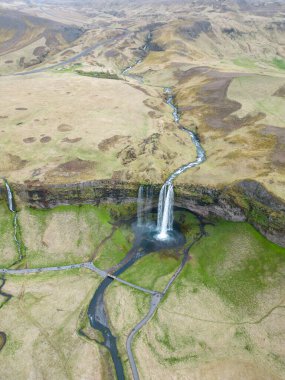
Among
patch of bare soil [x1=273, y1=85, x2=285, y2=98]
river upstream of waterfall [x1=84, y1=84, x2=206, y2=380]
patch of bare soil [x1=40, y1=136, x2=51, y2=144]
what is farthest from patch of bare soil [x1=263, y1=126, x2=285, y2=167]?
patch of bare soil [x1=40, y1=136, x2=51, y2=144]

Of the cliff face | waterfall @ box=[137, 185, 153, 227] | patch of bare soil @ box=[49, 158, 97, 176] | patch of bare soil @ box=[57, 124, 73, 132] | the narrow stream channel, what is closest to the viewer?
the cliff face

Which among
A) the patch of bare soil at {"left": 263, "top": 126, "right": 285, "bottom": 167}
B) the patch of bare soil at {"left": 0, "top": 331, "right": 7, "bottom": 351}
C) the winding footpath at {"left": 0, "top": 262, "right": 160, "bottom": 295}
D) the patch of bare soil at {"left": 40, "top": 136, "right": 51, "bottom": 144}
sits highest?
the patch of bare soil at {"left": 263, "top": 126, "right": 285, "bottom": 167}

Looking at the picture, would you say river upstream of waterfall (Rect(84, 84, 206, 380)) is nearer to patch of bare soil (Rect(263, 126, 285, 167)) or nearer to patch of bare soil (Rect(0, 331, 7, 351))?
patch of bare soil (Rect(0, 331, 7, 351))

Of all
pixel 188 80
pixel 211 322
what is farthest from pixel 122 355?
pixel 188 80

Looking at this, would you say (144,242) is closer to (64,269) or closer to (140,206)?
(140,206)

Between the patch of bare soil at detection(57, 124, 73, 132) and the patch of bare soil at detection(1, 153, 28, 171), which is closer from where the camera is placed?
the patch of bare soil at detection(1, 153, 28, 171)

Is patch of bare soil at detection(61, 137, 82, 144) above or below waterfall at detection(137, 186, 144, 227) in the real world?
above

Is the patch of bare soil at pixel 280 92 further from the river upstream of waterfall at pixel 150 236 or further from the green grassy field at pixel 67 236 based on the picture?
the green grassy field at pixel 67 236
